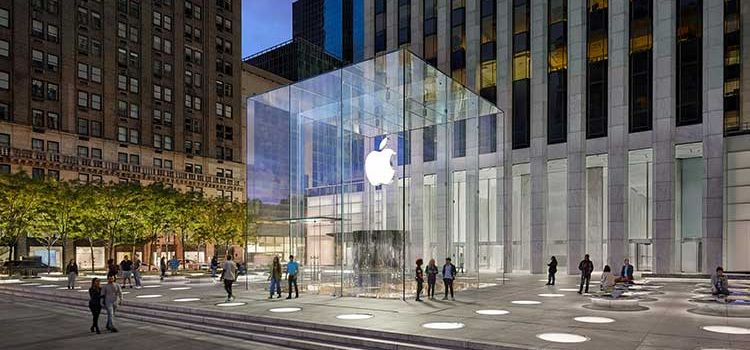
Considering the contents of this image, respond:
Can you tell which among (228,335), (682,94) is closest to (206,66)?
(682,94)

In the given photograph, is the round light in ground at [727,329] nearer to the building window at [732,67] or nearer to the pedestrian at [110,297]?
the pedestrian at [110,297]

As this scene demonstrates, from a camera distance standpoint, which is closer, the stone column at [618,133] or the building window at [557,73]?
the stone column at [618,133]

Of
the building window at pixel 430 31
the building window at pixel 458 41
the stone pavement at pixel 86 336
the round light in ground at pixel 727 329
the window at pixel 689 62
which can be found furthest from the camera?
the building window at pixel 430 31

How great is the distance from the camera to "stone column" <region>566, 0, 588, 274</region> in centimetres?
4241

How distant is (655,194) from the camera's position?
129ft

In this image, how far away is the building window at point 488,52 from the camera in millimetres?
48688

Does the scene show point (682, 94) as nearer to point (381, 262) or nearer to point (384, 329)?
point (381, 262)

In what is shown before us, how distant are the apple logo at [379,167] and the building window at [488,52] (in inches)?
914

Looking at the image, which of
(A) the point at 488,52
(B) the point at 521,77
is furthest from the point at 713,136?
(A) the point at 488,52

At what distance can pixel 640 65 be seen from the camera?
4053 centimetres

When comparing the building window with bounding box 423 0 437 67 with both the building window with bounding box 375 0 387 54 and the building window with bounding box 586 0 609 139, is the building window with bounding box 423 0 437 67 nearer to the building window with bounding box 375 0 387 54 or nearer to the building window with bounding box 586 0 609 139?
the building window with bounding box 375 0 387 54

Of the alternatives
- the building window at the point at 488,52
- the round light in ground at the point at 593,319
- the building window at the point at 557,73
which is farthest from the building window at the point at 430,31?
the round light in ground at the point at 593,319

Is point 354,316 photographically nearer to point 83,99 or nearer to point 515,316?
point 515,316

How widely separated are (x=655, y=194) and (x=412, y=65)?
23636 millimetres
